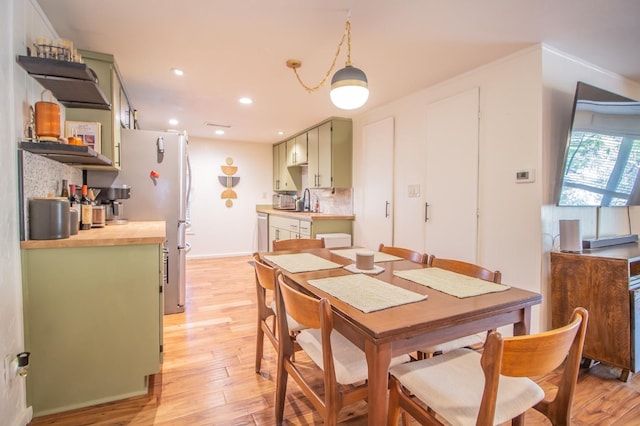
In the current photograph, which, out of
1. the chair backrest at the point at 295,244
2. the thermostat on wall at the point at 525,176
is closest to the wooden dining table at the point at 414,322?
the chair backrest at the point at 295,244

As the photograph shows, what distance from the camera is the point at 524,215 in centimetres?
233

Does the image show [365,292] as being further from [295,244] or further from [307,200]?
[307,200]

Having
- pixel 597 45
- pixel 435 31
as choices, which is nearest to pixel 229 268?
pixel 435 31

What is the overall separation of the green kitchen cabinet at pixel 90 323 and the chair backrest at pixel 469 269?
1.66 metres

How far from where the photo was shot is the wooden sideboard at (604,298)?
77.9 inches

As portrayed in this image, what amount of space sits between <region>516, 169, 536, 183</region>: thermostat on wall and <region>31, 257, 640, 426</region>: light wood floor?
1.35 m

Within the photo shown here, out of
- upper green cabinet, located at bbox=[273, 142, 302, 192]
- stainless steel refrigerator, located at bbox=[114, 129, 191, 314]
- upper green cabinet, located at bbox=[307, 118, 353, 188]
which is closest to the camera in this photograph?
stainless steel refrigerator, located at bbox=[114, 129, 191, 314]

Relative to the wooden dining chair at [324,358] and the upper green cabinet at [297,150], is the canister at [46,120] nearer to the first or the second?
the wooden dining chair at [324,358]

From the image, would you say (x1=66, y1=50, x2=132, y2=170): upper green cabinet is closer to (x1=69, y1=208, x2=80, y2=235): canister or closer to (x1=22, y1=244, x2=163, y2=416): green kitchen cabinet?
(x1=69, y1=208, x2=80, y2=235): canister

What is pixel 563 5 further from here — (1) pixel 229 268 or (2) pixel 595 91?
(1) pixel 229 268

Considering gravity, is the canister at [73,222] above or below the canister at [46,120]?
A: below

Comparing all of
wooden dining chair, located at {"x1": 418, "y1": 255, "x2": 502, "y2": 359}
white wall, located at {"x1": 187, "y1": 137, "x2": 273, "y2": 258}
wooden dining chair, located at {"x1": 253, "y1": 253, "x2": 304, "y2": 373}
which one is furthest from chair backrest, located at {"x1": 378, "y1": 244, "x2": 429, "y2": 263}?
white wall, located at {"x1": 187, "y1": 137, "x2": 273, "y2": 258}

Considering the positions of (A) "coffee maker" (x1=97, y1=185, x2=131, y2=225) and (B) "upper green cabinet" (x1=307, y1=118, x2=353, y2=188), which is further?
(B) "upper green cabinet" (x1=307, y1=118, x2=353, y2=188)

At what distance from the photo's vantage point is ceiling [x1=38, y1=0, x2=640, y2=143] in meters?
1.81
